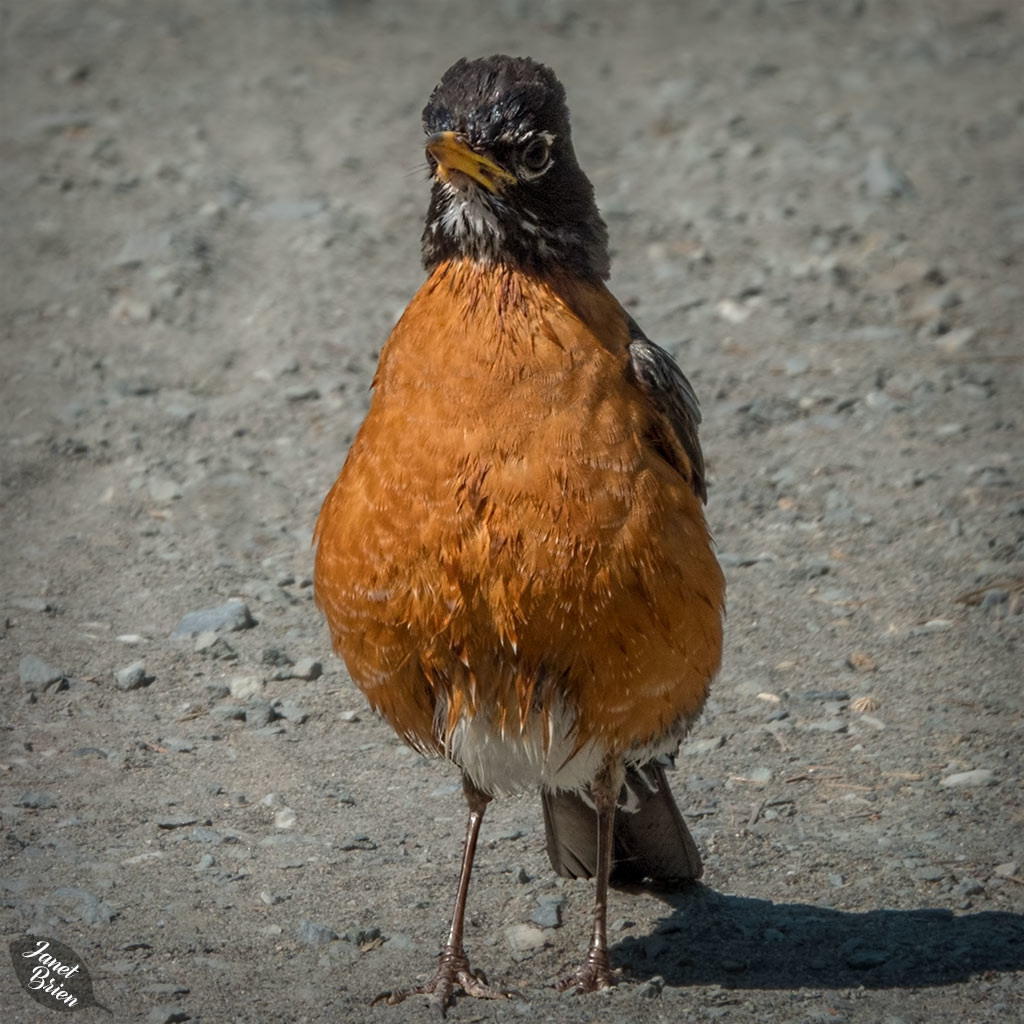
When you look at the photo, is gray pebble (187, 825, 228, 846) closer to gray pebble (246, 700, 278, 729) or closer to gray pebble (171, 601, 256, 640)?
gray pebble (246, 700, 278, 729)

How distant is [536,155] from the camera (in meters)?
4.50

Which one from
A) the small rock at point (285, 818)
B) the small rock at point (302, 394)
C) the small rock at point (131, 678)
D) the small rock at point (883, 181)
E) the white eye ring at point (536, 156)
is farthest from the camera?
the small rock at point (883, 181)

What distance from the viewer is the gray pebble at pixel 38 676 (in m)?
6.17

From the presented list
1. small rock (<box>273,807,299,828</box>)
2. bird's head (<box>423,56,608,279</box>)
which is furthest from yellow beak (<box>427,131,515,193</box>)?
small rock (<box>273,807,299,828</box>)

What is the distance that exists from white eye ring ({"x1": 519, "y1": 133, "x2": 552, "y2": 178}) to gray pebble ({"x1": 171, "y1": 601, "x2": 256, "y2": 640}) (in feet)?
9.56

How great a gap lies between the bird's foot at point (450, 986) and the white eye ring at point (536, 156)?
2.35 m

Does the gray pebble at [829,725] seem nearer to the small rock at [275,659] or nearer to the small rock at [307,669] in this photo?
the small rock at [307,669]

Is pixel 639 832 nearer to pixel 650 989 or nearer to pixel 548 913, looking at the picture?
pixel 548 913

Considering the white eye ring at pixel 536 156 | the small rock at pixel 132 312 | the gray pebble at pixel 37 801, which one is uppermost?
the white eye ring at pixel 536 156

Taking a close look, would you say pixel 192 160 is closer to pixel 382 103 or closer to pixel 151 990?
pixel 382 103

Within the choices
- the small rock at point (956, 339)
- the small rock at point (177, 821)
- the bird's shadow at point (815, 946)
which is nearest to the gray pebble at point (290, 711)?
the small rock at point (177, 821)

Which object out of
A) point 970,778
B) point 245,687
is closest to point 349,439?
point 245,687

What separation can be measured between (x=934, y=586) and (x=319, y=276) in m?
4.45

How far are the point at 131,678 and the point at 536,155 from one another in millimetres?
2924
